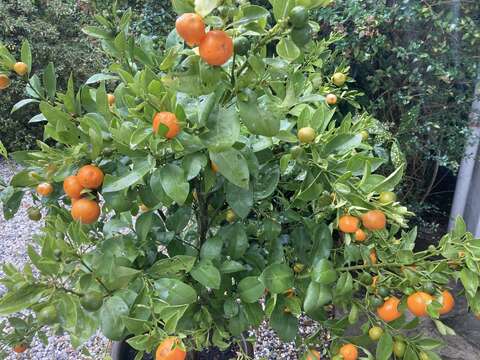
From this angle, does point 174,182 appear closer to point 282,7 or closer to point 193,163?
point 193,163

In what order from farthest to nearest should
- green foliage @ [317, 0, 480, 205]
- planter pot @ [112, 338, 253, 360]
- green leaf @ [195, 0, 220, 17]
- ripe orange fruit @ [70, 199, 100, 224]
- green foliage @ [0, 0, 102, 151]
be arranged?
green foliage @ [0, 0, 102, 151] → green foliage @ [317, 0, 480, 205] → planter pot @ [112, 338, 253, 360] → ripe orange fruit @ [70, 199, 100, 224] → green leaf @ [195, 0, 220, 17]

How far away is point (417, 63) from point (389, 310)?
5.00ft

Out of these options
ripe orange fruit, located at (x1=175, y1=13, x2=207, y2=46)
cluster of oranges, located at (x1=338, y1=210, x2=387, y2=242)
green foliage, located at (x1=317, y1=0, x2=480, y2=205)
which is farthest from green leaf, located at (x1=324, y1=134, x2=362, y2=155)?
green foliage, located at (x1=317, y1=0, x2=480, y2=205)

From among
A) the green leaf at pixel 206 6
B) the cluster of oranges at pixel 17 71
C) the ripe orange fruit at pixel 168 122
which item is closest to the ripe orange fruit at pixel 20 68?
the cluster of oranges at pixel 17 71

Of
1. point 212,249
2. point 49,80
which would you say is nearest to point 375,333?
point 212,249

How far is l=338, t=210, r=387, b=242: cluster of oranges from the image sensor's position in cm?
68

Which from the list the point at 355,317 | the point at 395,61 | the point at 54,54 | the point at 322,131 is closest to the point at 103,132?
the point at 322,131

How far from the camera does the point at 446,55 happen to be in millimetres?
1911

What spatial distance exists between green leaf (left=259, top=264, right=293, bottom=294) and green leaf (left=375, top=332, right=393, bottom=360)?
21cm

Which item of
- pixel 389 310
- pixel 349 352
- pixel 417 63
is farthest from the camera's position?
pixel 417 63

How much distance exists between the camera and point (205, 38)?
1.67ft

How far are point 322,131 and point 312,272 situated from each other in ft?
0.88

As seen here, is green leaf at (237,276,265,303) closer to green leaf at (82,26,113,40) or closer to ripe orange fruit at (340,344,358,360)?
ripe orange fruit at (340,344,358,360)

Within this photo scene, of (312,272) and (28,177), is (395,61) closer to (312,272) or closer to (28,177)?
(312,272)
